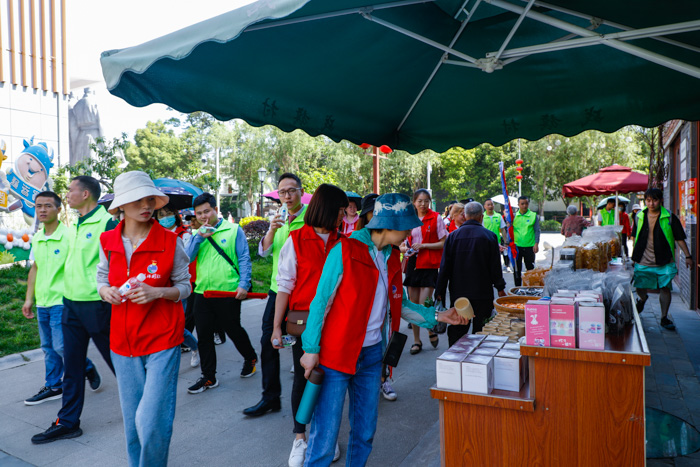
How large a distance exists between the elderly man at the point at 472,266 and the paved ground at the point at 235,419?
107 centimetres

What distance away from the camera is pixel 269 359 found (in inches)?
173

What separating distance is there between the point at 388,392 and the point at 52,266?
3.56 meters

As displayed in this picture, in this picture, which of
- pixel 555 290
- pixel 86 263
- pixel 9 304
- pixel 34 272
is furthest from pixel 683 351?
pixel 9 304

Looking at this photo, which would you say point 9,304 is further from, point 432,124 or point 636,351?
point 636,351

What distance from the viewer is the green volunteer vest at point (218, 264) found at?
199 inches

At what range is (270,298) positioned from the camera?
4508mm

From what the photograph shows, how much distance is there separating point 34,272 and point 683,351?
7673 millimetres

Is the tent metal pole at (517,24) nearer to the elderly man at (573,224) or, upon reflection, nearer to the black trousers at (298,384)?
the black trousers at (298,384)

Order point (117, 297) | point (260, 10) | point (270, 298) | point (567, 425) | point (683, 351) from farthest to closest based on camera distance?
point (683, 351)
point (270, 298)
point (117, 297)
point (567, 425)
point (260, 10)

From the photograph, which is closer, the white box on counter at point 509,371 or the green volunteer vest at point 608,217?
the white box on counter at point 509,371

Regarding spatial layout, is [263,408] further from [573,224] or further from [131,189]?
[573,224]

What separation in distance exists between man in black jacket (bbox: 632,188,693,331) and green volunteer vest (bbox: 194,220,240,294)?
5782mm

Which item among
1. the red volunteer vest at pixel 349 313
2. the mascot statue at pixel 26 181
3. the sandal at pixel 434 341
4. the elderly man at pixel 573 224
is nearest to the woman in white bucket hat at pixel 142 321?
the red volunteer vest at pixel 349 313

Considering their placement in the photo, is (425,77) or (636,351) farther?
(425,77)
